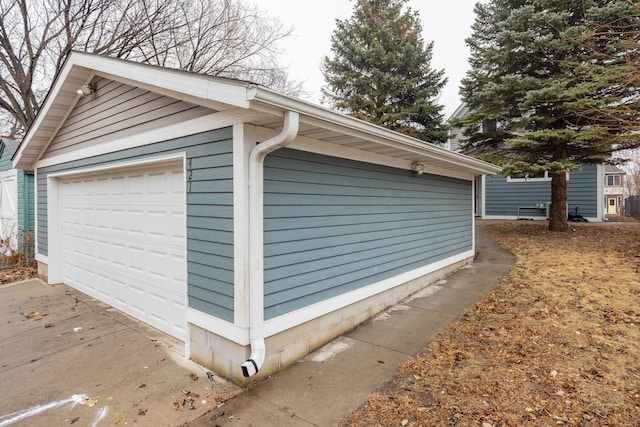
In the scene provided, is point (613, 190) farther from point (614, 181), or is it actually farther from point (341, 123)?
point (341, 123)

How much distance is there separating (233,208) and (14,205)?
9.22 metres

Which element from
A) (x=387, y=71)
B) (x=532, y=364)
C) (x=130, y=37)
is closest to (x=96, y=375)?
(x=532, y=364)

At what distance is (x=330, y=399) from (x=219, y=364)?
3.80 feet

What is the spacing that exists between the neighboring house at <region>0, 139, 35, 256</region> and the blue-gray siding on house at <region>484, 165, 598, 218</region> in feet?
53.8

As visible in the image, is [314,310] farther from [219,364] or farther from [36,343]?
[36,343]

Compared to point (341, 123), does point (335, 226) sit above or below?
below

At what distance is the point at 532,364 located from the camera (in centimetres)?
331

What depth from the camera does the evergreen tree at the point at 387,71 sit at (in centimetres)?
1273

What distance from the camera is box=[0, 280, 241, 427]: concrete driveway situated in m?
2.76

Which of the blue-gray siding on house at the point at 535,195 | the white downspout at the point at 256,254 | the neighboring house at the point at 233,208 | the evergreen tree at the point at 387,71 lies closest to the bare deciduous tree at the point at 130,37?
the evergreen tree at the point at 387,71

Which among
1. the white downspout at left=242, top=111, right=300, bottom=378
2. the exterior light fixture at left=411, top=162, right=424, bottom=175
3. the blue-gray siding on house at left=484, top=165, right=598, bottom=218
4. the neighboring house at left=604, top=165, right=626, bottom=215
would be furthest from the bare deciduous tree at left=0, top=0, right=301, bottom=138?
the neighboring house at left=604, top=165, right=626, bottom=215

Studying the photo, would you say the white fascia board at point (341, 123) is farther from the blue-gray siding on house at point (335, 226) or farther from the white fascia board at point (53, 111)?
the white fascia board at point (53, 111)

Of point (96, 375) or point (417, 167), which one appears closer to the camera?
point (96, 375)

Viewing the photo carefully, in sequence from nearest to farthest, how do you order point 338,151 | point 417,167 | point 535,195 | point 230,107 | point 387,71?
point 230,107
point 338,151
point 417,167
point 387,71
point 535,195
